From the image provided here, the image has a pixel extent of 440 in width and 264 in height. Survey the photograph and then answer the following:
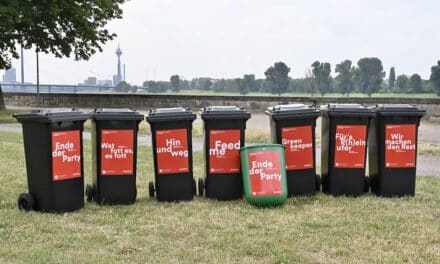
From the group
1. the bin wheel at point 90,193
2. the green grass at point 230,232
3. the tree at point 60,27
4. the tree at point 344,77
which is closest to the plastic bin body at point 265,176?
the green grass at point 230,232

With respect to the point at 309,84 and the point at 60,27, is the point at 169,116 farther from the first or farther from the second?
the point at 309,84

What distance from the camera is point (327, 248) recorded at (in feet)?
16.9

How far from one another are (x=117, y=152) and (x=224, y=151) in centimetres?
135

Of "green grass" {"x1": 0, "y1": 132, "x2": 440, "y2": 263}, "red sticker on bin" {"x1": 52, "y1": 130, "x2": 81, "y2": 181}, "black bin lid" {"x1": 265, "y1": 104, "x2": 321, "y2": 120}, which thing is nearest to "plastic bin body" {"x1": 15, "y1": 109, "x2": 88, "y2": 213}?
"red sticker on bin" {"x1": 52, "y1": 130, "x2": 81, "y2": 181}

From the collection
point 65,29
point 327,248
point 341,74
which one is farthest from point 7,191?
point 341,74

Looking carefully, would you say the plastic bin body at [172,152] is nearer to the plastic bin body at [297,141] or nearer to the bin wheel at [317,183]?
the plastic bin body at [297,141]

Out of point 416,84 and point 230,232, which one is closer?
point 230,232

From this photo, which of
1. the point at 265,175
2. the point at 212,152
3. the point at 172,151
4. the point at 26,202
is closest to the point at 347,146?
the point at 265,175

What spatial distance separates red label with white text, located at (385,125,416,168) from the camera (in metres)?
7.44

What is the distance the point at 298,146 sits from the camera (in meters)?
7.39

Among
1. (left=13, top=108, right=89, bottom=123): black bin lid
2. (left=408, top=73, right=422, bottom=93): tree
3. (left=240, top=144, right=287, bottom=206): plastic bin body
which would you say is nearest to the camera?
(left=13, top=108, right=89, bottom=123): black bin lid

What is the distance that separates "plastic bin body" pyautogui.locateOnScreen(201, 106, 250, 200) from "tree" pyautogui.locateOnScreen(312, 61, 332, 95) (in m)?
50.5

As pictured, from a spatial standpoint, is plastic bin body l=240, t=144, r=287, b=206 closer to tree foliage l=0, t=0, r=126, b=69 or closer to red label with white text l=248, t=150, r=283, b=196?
red label with white text l=248, t=150, r=283, b=196

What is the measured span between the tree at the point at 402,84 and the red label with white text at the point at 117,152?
44074mm
